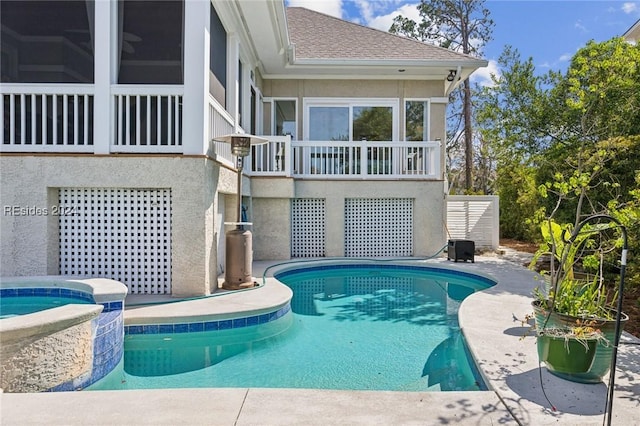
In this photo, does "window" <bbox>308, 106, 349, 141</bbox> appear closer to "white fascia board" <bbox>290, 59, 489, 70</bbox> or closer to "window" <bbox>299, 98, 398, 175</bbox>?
"window" <bbox>299, 98, 398, 175</bbox>

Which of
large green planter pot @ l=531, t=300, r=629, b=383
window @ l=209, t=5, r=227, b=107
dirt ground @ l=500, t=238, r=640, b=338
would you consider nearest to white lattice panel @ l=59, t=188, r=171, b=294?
window @ l=209, t=5, r=227, b=107

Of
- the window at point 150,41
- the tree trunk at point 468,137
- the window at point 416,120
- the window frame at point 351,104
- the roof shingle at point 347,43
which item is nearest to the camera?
the window at point 150,41

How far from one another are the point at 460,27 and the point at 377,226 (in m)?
17.0

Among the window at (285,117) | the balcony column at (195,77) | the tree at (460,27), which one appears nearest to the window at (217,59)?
the balcony column at (195,77)

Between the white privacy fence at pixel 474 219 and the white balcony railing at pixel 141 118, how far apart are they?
29.8 feet

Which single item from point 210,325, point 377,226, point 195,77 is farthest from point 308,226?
point 210,325

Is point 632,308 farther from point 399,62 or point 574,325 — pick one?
point 399,62

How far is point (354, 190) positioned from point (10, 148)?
25.0 ft

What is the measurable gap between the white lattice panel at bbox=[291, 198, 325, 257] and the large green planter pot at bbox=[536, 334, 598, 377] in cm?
796

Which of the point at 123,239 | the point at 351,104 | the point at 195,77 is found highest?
the point at 351,104

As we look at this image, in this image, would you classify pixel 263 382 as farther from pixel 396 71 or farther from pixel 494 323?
pixel 396 71

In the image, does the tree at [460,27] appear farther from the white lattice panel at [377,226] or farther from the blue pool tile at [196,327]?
the blue pool tile at [196,327]

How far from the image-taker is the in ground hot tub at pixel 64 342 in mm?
3188

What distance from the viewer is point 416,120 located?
1221cm
